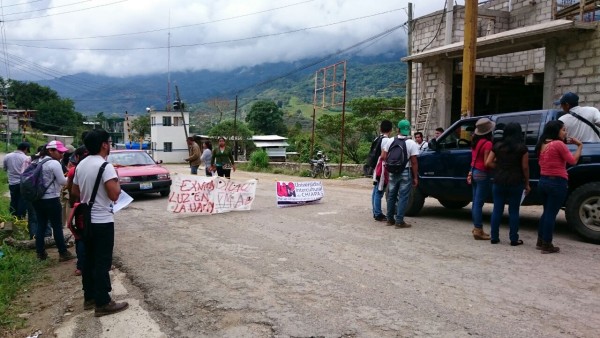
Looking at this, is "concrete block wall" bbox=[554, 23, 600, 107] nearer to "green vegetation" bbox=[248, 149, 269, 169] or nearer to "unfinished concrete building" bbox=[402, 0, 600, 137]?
"unfinished concrete building" bbox=[402, 0, 600, 137]

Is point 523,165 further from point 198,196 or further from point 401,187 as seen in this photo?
point 198,196

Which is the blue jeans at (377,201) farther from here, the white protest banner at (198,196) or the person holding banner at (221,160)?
the person holding banner at (221,160)

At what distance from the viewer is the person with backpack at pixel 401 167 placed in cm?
752

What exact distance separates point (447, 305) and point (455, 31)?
15.0 m

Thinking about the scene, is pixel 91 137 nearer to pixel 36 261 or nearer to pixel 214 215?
pixel 36 261

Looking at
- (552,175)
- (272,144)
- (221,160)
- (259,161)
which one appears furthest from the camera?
(272,144)

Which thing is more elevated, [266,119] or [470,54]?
[266,119]

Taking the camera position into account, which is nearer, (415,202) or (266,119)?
(415,202)

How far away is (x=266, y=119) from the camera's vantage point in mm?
81938

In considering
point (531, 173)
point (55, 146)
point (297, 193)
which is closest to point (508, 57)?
point (297, 193)

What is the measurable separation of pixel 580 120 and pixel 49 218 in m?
7.39

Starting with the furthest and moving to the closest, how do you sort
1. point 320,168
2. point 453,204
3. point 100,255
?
point 320,168 → point 453,204 → point 100,255

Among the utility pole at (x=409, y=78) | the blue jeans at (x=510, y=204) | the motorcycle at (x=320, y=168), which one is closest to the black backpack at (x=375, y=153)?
the blue jeans at (x=510, y=204)

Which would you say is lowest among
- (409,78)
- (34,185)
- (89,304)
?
(89,304)
